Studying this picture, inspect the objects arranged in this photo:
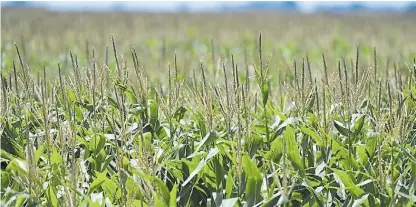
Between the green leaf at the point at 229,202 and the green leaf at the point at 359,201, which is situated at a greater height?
the green leaf at the point at 229,202

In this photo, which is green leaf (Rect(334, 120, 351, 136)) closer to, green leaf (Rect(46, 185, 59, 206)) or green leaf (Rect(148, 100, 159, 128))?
green leaf (Rect(148, 100, 159, 128))

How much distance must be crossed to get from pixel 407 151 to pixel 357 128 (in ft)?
1.44

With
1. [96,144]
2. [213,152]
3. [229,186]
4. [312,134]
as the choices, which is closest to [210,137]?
[213,152]

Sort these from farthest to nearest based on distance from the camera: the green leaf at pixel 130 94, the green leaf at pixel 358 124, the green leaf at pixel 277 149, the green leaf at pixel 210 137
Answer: the green leaf at pixel 130 94 < the green leaf at pixel 358 124 < the green leaf at pixel 277 149 < the green leaf at pixel 210 137

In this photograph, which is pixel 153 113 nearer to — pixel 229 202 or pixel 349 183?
pixel 229 202

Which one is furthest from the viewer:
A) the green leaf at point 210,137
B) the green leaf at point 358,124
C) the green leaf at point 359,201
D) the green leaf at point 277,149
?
the green leaf at point 358,124

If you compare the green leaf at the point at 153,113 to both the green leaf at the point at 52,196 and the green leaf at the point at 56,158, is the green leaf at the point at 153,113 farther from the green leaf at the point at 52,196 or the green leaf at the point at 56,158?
the green leaf at the point at 52,196

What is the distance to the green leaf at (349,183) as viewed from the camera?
259 cm

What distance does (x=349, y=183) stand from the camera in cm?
263

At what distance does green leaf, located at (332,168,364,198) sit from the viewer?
259cm

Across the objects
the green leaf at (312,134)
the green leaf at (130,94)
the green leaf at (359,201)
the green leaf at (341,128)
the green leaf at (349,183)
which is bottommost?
the green leaf at (359,201)

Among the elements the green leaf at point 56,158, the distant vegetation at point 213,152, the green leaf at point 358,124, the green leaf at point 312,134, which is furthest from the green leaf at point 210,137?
the green leaf at point 358,124

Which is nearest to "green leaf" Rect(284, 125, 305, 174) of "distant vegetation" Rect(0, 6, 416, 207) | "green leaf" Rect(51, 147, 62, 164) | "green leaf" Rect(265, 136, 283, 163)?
"distant vegetation" Rect(0, 6, 416, 207)

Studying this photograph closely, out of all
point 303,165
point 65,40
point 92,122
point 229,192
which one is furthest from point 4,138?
point 65,40
